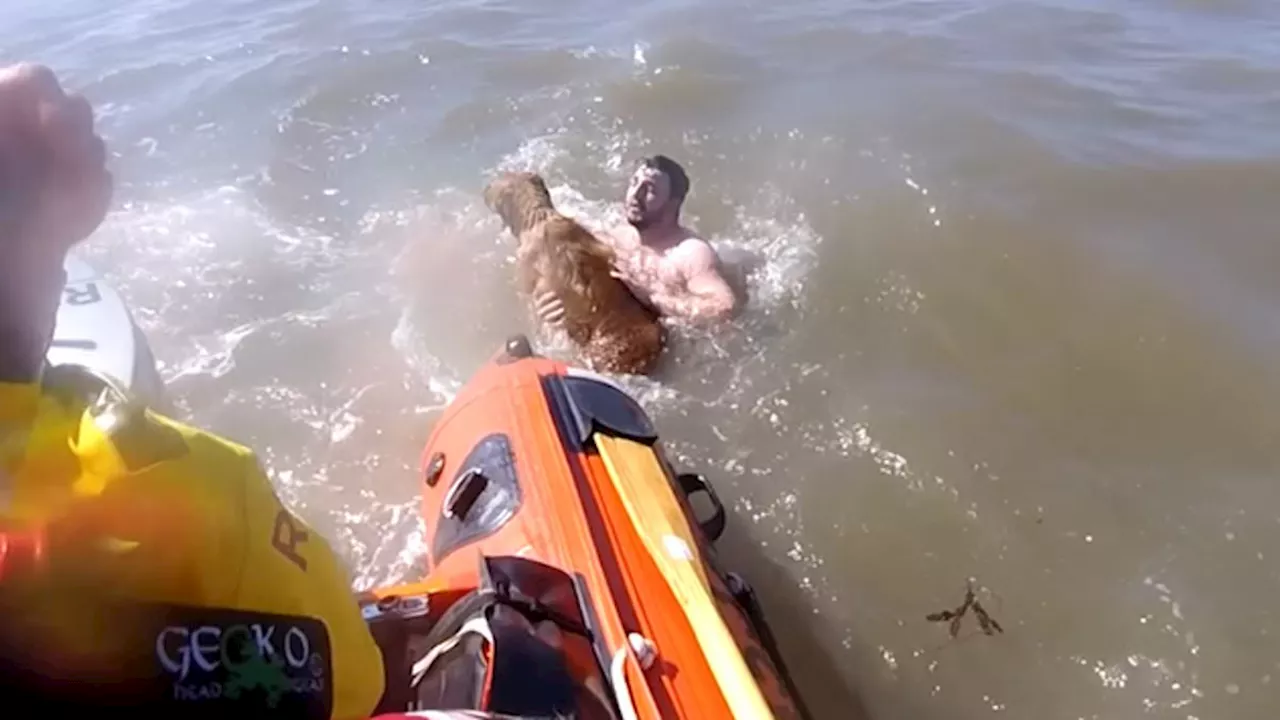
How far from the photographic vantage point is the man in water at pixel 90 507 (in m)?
1.06

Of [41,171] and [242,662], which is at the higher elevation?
[41,171]

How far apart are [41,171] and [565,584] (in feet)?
5.03

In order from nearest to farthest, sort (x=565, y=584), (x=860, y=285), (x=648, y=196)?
(x=565, y=584) < (x=860, y=285) < (x=648, y=196)

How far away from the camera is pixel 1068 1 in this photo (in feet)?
24.2

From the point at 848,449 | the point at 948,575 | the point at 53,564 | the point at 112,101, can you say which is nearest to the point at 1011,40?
the point at 848,449

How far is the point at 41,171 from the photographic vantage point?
3.88ft

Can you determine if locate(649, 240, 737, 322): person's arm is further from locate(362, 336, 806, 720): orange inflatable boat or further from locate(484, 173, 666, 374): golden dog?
locate(362, 336, 806, 720): orange inflatable boat

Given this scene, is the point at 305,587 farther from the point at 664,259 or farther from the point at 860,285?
the point at 860,285

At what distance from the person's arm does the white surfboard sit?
1965mm

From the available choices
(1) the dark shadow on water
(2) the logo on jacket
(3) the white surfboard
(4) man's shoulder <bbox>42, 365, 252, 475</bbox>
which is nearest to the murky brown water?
(1) the dark shadow on water

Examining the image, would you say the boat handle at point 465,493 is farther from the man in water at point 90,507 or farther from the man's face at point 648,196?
the man's face at point 648,196

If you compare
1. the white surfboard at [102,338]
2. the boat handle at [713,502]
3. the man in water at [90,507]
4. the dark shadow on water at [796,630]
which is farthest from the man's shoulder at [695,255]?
the man in water at [90,507]

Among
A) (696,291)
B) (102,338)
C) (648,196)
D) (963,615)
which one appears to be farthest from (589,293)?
(963,615)

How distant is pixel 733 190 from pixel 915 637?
286cm
